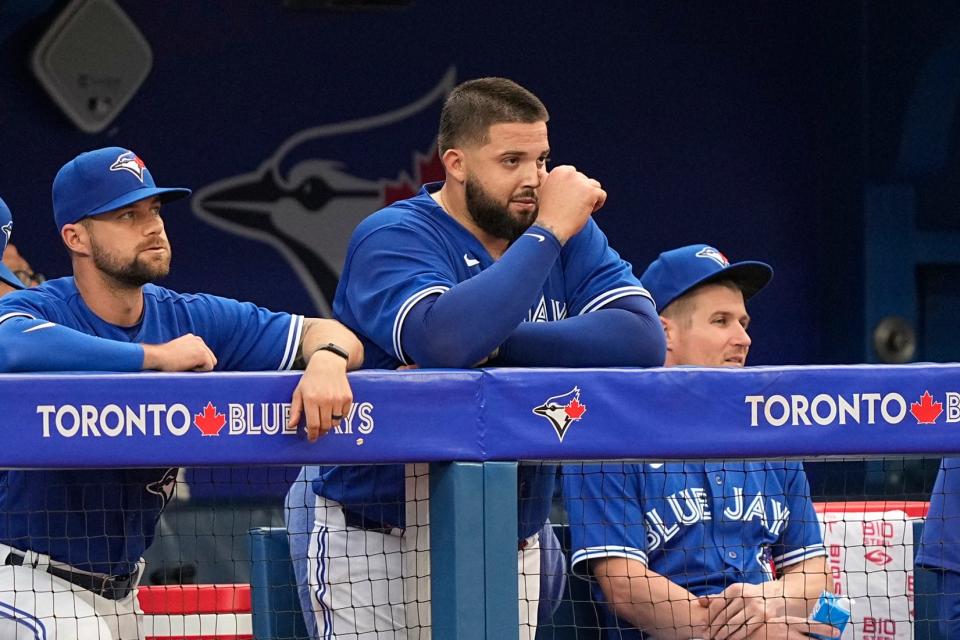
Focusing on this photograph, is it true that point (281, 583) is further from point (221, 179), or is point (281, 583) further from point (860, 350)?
point (860, 350)

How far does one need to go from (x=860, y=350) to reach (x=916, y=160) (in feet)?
2.59

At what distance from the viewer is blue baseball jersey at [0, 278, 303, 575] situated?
8.94 feet

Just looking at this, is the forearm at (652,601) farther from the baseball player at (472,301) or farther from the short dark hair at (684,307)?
the short dark hair at (684,307)

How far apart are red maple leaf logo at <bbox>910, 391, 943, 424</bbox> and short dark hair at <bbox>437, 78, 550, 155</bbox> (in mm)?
844

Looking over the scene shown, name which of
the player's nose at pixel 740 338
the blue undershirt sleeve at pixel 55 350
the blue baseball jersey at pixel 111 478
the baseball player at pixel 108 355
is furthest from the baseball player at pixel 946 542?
the blue undershirt sleeve at pixel 55 350

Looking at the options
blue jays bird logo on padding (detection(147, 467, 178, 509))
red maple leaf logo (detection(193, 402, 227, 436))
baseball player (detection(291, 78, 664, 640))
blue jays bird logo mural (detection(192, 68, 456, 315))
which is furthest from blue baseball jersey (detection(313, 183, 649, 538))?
blue jays bird logo mural (detection(192, 68, 456, 315))

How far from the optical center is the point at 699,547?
9.91ft

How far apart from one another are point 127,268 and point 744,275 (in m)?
1.36

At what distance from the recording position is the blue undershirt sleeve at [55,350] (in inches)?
101

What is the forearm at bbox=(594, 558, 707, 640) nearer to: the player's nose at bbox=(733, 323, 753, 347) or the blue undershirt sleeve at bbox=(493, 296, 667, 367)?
the blue undershirt sleeve at bbox=(493, 296, 667, 367)

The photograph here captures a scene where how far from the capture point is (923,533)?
3.10m

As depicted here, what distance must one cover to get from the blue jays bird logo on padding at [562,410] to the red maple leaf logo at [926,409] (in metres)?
0.55

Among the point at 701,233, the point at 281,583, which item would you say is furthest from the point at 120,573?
the point at 701,233

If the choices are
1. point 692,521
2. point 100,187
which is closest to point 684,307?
point 692,521
